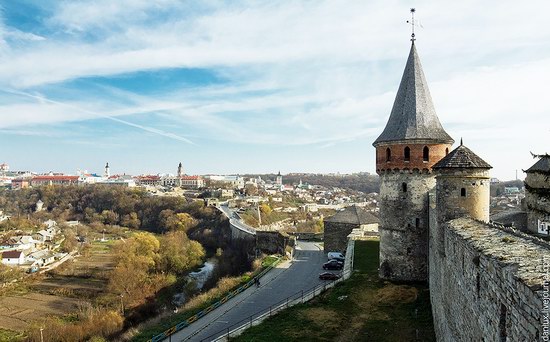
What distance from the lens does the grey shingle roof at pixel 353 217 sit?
3631cm

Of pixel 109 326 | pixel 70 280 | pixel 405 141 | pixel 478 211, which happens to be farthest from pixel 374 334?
pixel 70 280

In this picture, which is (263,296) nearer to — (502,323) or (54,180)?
(502,323)

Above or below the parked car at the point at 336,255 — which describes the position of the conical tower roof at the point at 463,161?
above

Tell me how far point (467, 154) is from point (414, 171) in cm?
470

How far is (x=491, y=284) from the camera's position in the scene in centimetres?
653

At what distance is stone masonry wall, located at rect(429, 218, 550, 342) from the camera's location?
5.09 m

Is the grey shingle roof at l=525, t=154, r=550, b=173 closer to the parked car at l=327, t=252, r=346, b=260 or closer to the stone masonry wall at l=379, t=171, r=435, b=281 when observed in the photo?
the stone masonry wall at l=379, t=171, r=435, b=281

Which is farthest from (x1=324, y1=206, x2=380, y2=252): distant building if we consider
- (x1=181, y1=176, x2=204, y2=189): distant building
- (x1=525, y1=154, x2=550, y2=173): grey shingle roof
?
(x1=181, y1=176, x2=204, y2=189): distant building

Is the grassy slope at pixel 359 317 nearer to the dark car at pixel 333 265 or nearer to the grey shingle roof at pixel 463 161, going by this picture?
the grey shingle roof at pixel 463 161

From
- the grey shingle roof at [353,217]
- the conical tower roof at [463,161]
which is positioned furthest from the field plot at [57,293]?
the conical tower roof at [463,161]

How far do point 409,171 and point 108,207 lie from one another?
317 feet

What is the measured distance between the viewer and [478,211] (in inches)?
523

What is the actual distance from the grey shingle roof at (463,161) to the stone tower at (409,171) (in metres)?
4.40

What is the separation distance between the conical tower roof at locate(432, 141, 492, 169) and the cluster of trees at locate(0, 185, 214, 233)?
5936 centimetres
